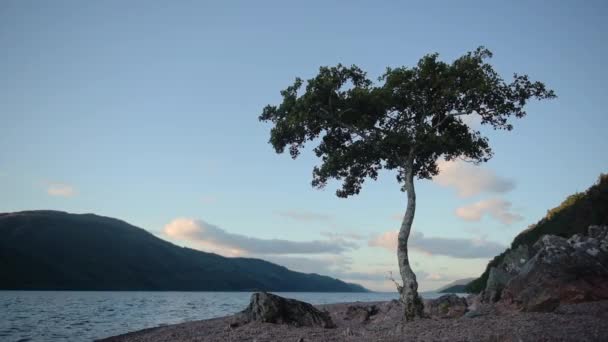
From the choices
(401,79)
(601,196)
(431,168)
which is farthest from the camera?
(601,196)

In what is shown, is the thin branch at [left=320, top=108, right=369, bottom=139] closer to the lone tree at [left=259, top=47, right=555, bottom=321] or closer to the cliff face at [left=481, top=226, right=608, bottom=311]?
the lone tree at [left=259, top=47, right=555, bottom=321]

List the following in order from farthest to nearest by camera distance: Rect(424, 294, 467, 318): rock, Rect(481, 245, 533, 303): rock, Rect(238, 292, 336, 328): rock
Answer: Rect(481, 245, 533, 303): rock
Rect(424, 294, 467, 318): rock
Rect(238, 292, 336, 328): rock

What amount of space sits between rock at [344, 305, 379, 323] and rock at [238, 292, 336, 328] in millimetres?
6191

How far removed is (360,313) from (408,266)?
10671 mm

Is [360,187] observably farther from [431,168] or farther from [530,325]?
[530,325]

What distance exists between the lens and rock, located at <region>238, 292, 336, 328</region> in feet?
74.7

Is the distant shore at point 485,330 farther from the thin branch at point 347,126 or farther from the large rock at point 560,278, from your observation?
the thin branch at point 347,126

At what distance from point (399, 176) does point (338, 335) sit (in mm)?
12560

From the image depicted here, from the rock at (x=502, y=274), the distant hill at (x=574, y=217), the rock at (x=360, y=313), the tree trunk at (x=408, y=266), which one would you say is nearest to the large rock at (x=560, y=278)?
the rock at (x=502, y=274)

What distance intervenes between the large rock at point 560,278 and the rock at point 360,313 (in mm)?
10635

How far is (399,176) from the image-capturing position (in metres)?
27.8

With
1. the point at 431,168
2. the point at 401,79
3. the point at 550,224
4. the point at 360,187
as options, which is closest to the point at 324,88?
the point at 401,79

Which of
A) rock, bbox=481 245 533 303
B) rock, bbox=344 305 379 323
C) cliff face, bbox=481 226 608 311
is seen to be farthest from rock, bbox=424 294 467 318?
rock, bbox=344 305 379 323

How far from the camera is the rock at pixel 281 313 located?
22.8 metres
